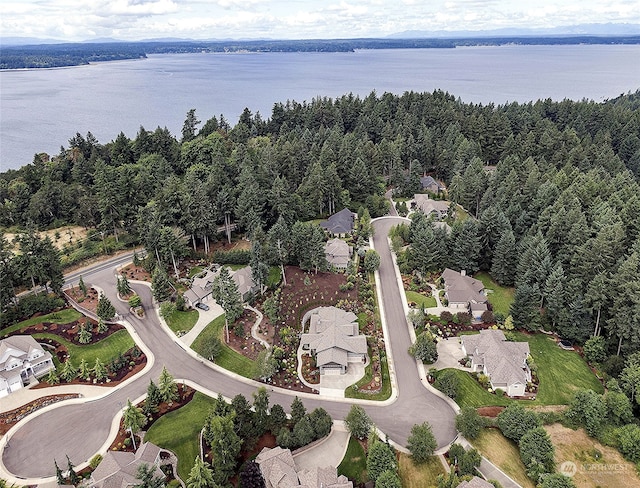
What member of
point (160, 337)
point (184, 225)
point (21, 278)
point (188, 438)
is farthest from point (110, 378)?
point (184, 225)

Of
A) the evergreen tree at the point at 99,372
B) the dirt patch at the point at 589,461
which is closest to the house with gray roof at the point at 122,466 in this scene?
the evergreen tree at the point at 99,372

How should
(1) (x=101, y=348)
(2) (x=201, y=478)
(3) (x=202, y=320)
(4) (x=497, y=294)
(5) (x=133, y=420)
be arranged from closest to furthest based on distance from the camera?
(2) (x=201, y=478), (5) (x=133, y=420), (1) (x=101, y=348), (3) (x=202, y=320), (4) (x=497, y=294)

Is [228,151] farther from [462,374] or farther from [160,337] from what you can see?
[462,374]

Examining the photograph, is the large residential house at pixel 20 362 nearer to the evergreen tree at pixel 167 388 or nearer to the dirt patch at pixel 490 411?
the evergreen tree at pixel 167 388

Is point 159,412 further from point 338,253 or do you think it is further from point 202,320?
point 338,253

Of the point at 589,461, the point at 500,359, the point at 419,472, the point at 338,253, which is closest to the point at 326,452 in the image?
the point at 419,472

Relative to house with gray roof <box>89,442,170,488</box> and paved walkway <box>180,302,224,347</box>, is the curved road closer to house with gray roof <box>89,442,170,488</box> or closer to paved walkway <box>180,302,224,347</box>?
paved walkway <box>180,302,224,347</box>
